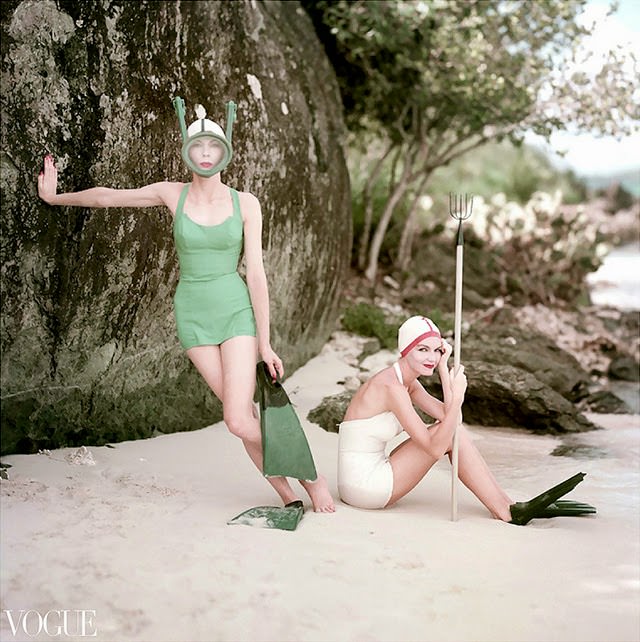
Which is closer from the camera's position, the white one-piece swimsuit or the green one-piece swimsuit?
the green one-piece swimsuit

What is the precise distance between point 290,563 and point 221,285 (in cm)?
118

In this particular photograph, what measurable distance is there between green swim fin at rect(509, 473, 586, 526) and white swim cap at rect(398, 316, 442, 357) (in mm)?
825

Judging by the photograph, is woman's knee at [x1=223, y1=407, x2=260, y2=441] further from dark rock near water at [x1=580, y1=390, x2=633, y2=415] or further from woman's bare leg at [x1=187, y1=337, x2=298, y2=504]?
dark rock near water at [x1=580, y1=390, x2=633, y2=415]

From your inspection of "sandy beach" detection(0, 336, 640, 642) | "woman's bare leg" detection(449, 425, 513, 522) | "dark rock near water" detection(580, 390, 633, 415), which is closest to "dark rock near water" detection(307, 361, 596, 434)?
"dark rock near water" detection(580, 390, 633, 415)

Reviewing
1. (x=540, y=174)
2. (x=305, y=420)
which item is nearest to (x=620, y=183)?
(x=540, y=174)

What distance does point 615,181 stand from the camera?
19.4 meters

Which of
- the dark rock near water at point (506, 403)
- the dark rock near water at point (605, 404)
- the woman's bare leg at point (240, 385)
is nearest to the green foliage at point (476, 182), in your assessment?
the dark rock near water at point (605, 404)

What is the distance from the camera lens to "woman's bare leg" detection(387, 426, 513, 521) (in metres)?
4.56

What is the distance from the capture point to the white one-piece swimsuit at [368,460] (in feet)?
15.0

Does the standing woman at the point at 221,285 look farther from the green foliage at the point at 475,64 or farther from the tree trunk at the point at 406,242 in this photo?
the tree trunk at the point at 406,242

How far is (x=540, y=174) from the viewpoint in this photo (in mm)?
16281

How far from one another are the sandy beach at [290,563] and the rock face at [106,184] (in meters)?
0.44

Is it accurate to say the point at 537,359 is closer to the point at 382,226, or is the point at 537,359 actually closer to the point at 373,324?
the point at 373,324

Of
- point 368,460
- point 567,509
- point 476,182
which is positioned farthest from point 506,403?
point 476,182
